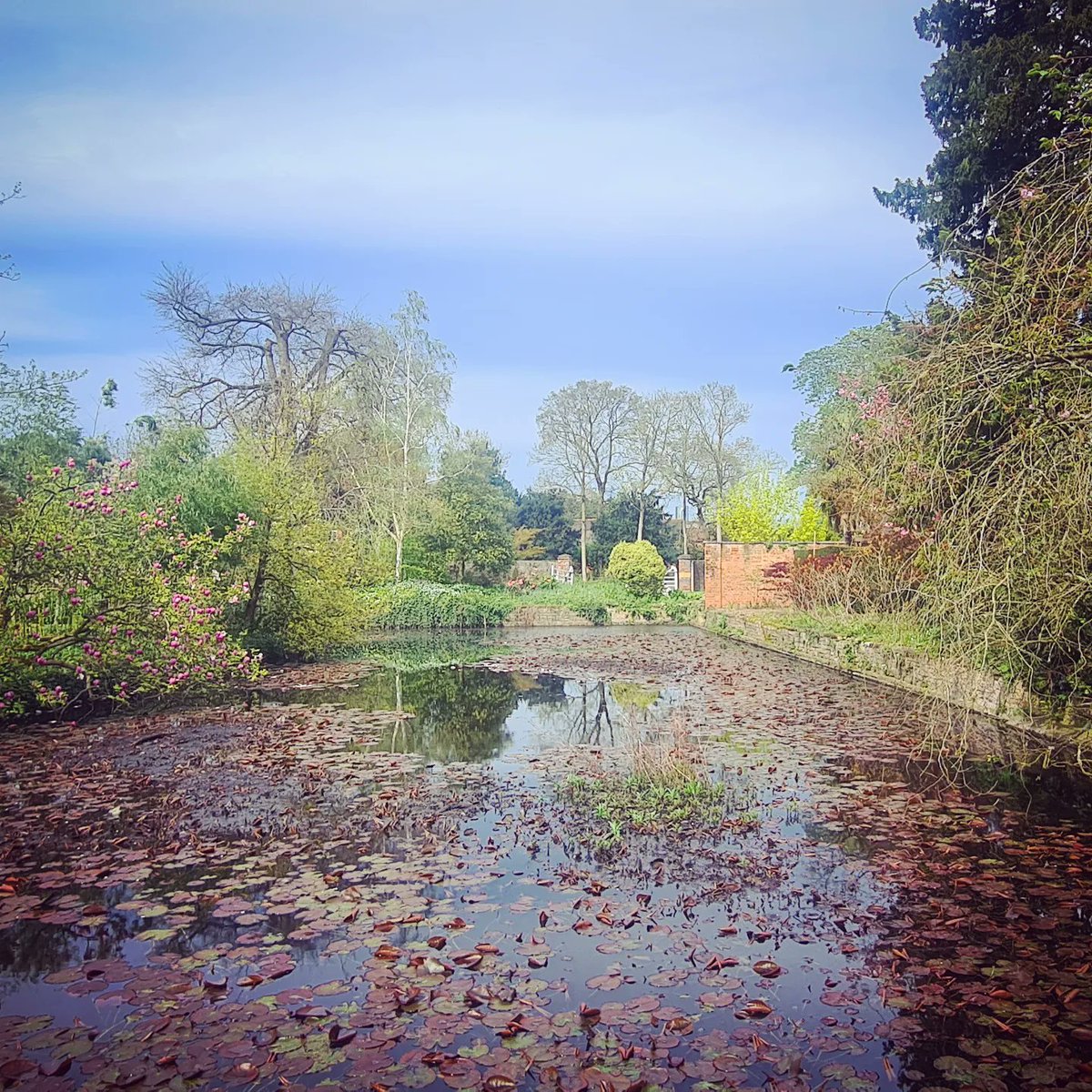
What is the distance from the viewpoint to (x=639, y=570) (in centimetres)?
3216

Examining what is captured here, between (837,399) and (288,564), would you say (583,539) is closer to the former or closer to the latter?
(837,399)

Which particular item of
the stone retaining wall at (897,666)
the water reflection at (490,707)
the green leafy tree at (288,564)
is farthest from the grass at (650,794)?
the green leafy tree at (288,564)

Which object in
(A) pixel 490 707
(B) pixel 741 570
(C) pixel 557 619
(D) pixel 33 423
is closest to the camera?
(A) pixel 490 707

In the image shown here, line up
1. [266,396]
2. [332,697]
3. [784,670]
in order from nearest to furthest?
[332,697], [784,670], [266,396]

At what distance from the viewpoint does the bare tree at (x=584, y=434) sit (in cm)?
4266

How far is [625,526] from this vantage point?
41750 mm

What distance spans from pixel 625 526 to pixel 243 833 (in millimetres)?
36336

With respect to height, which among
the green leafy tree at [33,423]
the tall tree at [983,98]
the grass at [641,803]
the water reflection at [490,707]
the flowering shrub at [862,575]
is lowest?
the water reflection at [490,707]

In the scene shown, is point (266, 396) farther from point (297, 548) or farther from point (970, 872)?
point (970, 872)

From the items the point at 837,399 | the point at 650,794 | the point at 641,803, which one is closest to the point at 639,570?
the point at 837,399

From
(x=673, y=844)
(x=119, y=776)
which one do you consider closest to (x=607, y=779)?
(x=673, y=844)

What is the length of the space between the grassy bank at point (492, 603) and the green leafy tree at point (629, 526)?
815 cm

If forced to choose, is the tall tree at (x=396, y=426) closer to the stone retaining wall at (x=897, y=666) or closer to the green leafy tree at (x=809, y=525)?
the stone retaining wall at (x=897, y=666)

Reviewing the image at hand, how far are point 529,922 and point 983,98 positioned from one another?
46.8 feet
